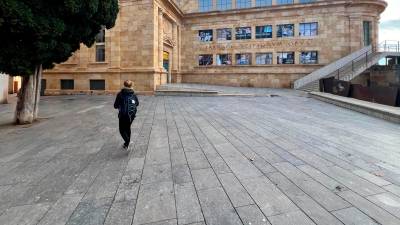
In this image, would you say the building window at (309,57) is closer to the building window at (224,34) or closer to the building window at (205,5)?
the building window at (224,34)

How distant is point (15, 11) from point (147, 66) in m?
16.3

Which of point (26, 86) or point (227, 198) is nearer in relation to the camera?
point (227, 198)

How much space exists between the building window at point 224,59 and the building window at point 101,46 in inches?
515

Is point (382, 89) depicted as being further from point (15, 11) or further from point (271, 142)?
point (15, 11)

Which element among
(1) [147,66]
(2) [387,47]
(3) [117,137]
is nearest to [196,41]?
(1) [147,66]

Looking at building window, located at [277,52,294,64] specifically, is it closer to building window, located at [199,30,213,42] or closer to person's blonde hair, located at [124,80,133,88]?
building window, located at [199,30,213,42]

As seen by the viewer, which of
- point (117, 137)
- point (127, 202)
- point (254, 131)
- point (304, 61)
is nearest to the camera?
point (127, 202)

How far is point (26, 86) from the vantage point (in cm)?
1005

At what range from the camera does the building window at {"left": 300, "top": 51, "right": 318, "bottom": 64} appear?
28219mm

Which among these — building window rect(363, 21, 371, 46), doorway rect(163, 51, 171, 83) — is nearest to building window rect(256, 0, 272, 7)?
building window rect(363, 21, 371, 46)

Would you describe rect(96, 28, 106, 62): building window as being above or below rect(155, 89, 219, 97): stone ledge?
above

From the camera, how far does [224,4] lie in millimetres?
31844

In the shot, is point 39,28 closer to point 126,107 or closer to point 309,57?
point 126,107

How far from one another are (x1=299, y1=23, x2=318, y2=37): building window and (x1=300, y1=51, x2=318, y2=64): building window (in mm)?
2027
